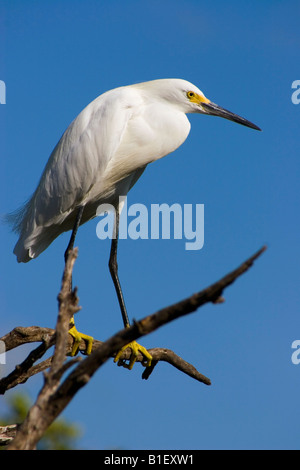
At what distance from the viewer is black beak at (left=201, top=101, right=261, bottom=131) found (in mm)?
4750

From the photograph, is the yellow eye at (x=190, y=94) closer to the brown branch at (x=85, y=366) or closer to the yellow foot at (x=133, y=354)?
the yellow foot at (x=133, y=354)

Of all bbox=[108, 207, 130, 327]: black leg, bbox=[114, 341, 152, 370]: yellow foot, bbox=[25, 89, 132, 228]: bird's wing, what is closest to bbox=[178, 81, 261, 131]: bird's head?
bbox=[25, 89, 132, 228]: bird's wing

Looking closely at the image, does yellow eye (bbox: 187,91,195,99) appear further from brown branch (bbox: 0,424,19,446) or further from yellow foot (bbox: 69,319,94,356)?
brown branch (bbox: 0,424,19,446)

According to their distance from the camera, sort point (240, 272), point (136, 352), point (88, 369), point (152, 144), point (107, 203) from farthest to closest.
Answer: point (107, 203), point (152, 144), point (136, 352), point (88, 369), point (240, 272)

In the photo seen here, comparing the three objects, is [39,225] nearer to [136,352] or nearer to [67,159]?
[67,159]

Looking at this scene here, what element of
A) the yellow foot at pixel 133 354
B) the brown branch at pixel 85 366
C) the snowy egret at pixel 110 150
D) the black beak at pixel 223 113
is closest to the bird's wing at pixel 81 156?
the snowy egret at pixel 110 150

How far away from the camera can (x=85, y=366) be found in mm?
2012

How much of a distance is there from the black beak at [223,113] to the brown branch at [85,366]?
2.93m

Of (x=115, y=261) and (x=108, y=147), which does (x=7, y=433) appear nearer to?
(x=115, y=261)

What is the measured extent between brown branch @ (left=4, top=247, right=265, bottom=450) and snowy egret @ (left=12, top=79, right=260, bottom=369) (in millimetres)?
2242

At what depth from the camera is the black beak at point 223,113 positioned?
15.6 ft

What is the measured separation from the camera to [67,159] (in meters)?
4.71
